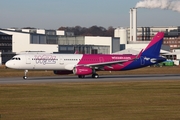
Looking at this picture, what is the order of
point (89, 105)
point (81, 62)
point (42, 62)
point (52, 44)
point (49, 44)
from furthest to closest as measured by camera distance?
point (52, 44) → point (49, 44) → point (81, 62) → point (42, 62) → point (89, 105)

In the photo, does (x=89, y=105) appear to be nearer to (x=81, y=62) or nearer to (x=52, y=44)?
(x=81, y=62)

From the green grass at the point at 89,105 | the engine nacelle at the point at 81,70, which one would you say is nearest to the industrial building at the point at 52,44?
the engine nacelle at the point at 81,70

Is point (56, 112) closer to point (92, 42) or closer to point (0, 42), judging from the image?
point (0, 42)

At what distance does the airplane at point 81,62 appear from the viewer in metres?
55.5

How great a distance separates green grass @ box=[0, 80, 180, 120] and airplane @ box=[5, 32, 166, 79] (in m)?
19.2

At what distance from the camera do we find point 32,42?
130625 millimetres

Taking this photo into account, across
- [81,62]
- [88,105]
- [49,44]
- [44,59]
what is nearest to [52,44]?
[49,44]

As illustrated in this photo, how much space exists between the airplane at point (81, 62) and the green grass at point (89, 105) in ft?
63.1

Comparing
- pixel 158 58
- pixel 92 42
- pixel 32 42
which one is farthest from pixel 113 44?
pixel 158 58

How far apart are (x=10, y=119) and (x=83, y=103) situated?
279 inches

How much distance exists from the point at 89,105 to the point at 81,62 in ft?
101

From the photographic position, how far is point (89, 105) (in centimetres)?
A: 2716

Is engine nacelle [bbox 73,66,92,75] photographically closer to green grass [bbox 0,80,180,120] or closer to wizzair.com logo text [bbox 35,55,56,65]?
wizzair.com logo text [bbox 35,55,56,65]

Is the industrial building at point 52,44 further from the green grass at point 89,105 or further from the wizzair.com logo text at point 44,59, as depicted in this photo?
the green grass at point 89,105
